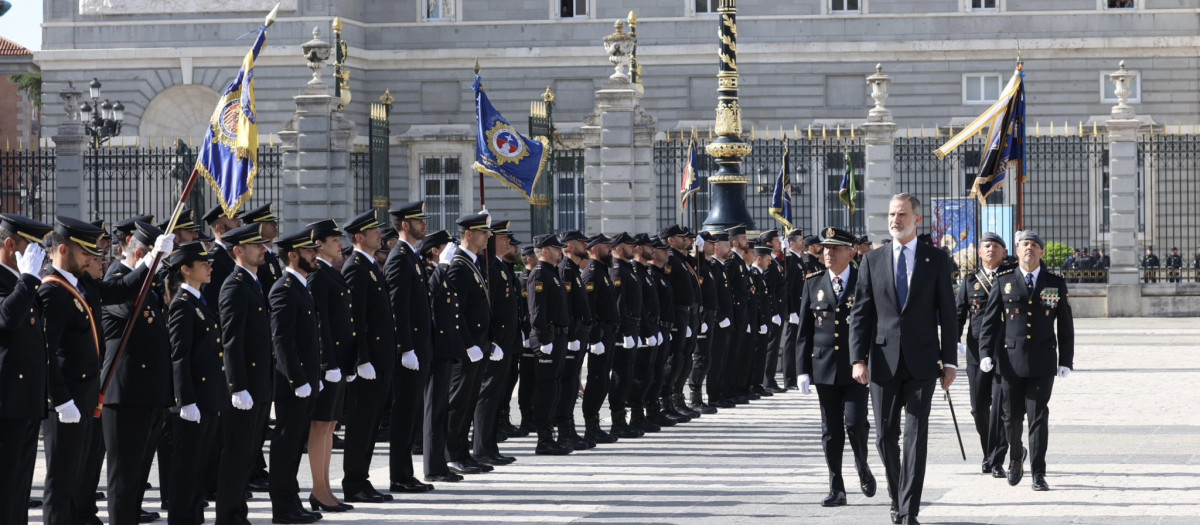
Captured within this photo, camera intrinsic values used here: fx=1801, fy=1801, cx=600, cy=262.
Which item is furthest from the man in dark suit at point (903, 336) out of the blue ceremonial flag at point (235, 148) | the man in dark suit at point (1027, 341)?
the blue ceremonial flag at point (235, 148)

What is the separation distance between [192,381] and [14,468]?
1.17 metres

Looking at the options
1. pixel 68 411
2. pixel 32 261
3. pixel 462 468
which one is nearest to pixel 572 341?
pixel 462 468

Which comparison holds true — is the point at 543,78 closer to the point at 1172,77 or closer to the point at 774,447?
the point at 1172,77

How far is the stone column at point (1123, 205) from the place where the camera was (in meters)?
31.0

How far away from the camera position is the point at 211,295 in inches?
483

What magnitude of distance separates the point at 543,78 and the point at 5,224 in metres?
37.3

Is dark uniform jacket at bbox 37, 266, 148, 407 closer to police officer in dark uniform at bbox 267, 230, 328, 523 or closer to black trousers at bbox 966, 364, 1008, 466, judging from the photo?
police officer in dark uniform at bbox 267, 230, 328, 523

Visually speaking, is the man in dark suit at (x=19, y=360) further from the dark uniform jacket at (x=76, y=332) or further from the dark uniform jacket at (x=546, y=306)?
the dark uniform jacket at (x=546, y=306)

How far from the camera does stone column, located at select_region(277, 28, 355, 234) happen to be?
91.4ft

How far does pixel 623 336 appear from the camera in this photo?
15.6 meters

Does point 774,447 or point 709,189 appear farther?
point 709,189

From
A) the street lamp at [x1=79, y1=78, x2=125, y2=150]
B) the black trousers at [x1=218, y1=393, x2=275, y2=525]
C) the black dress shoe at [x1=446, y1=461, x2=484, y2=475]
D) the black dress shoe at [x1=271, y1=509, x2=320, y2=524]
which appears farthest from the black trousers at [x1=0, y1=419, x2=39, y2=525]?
the street lamp at [x1=79, y1=78, x2=125, y2=150]

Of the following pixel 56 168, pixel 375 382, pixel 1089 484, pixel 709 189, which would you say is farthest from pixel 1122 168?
pixel 375 382

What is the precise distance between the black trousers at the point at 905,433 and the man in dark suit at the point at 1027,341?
1.69m
